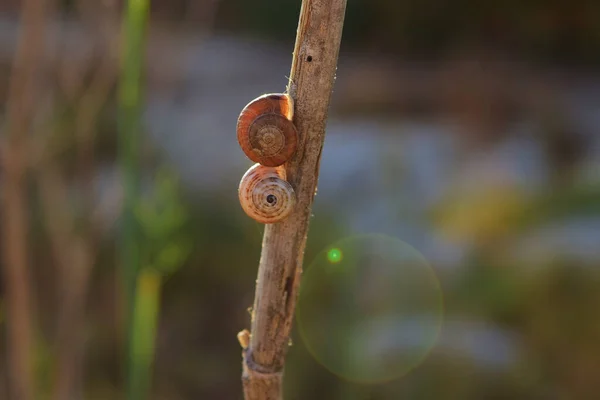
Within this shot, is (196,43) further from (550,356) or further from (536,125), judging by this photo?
(536,125)

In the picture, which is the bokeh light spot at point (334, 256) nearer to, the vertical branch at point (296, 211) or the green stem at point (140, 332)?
the green stem at point (140, 332)

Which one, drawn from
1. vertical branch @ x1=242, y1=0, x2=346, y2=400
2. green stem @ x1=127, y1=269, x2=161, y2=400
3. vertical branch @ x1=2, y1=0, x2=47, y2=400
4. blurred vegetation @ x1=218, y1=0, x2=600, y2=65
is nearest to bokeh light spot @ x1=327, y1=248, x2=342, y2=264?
green stem @ x1=127, y1=269, x2=161, y2=400

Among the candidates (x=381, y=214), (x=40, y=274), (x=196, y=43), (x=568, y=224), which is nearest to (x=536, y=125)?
(x=568, y=224)

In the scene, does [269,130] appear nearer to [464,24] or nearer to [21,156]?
[21,156]

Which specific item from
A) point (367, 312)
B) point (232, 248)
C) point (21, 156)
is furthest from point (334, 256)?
point (21, 156)

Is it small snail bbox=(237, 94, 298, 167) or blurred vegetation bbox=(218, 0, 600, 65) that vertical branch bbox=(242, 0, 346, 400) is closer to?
small snail bbox=(237, 94, 298, 167)

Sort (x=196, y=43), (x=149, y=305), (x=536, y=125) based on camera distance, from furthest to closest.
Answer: (x=536, y=125) < (x=196, y=43) < (x=149, y=305)
